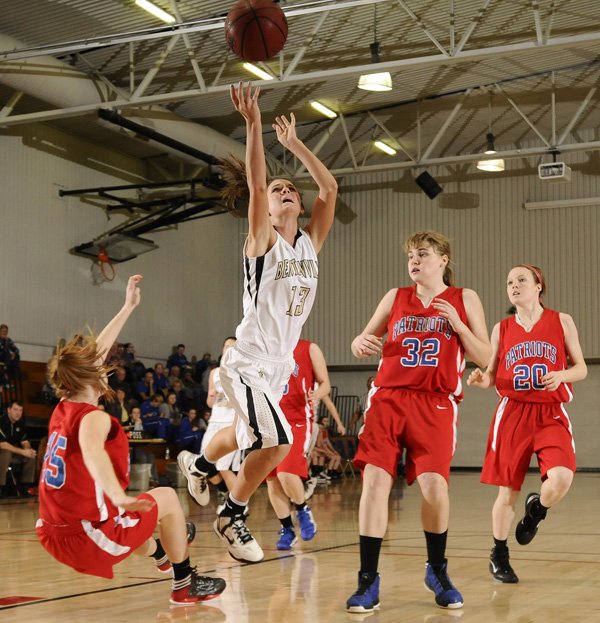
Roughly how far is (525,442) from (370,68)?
31.1ft

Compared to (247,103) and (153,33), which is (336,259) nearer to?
(153,33)

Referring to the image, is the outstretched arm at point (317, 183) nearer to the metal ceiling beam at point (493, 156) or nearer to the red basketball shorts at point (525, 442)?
the red basketball shorts at point (525, 442)

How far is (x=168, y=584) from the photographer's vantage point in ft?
16.0

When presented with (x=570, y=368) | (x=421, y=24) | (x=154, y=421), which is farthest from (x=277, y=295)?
(x=154, y=421)

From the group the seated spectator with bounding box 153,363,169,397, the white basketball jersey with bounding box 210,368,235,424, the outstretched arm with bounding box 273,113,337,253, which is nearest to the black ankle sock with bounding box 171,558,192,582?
the outstretched arm with bounding box 273,113,337,253

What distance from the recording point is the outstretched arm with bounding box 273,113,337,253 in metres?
4.59

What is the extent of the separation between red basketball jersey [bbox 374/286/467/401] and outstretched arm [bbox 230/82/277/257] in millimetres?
811

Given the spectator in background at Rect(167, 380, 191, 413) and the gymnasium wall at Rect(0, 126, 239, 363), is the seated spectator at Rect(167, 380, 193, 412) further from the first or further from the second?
the gymnasium wall at Rect(0, 126, 239, 363)

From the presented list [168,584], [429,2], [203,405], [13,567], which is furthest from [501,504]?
[203,405]

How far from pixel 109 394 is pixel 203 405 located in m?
15.2

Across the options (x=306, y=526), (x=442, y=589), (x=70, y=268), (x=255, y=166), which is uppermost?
(x=70, y=268)

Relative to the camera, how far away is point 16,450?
41.6ft

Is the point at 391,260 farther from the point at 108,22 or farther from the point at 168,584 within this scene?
the point at 168,584

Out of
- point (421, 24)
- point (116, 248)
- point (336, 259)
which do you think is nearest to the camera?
point (421, 24)
